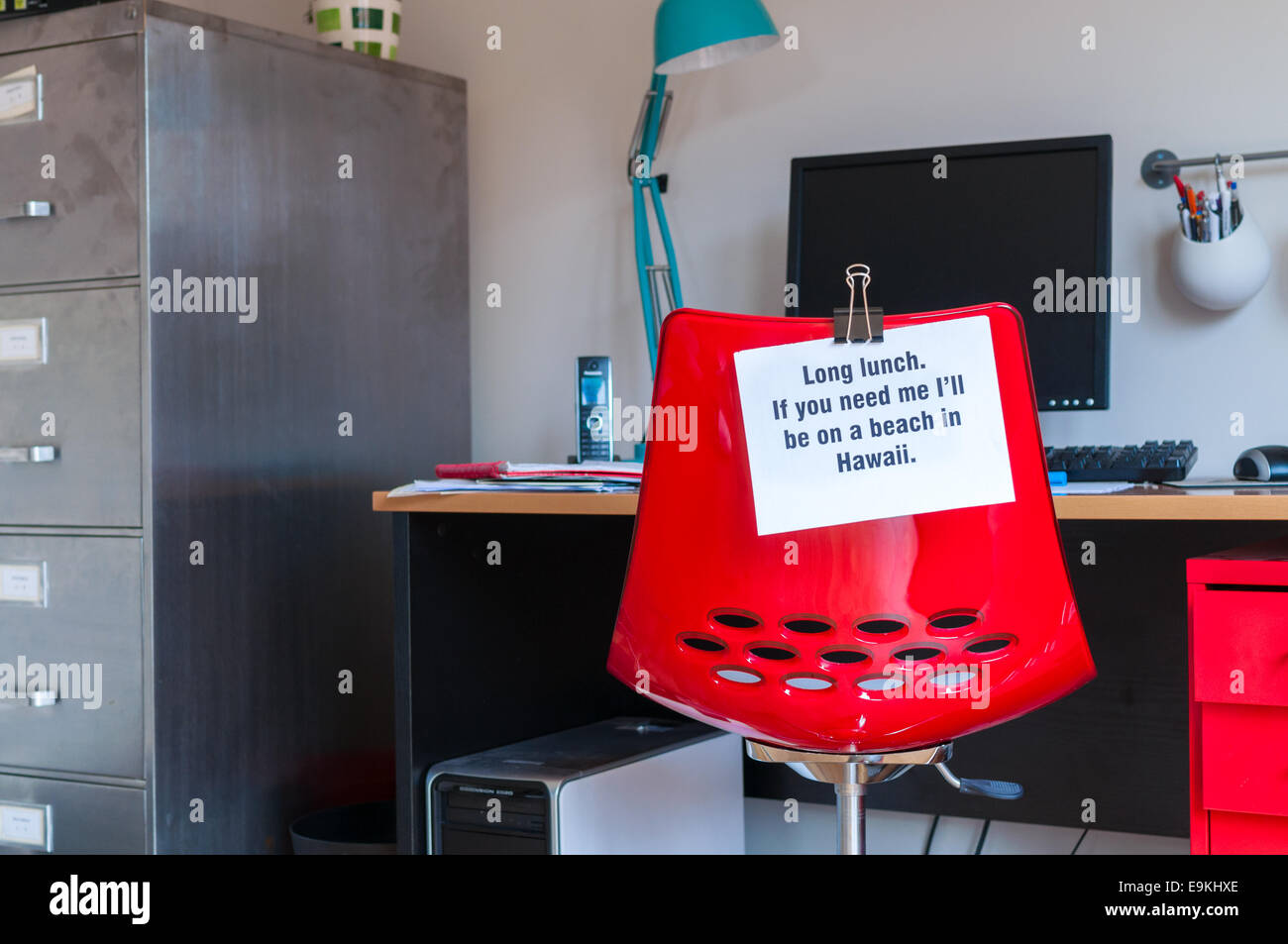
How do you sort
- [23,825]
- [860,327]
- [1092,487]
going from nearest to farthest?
[860,327]
[1092,487]
[23,825]

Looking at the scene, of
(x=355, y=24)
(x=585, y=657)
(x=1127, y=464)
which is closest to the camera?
(x=1127, y=464)

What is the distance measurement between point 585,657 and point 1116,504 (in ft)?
3.10

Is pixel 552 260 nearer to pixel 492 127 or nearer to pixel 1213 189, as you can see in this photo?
pixel 492 127

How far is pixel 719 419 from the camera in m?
1.22

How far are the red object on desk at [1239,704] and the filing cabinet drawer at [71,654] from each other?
1355 millimetres

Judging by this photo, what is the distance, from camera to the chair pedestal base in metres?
1.31

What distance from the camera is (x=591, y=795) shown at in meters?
1.67

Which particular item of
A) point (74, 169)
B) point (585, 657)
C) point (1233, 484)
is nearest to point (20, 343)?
point (74, 169)

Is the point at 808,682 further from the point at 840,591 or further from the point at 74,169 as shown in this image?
the point at 74,169

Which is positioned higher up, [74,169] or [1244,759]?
[74,169]

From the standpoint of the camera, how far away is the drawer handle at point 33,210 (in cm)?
187

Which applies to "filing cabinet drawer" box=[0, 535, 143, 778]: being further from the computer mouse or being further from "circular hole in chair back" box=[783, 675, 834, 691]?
the computer mouse

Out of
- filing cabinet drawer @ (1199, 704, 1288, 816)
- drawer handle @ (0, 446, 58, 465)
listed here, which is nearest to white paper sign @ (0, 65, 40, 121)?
drawer handle @ (0, 446, 58, 465)

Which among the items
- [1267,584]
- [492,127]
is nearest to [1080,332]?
[1267,584]
